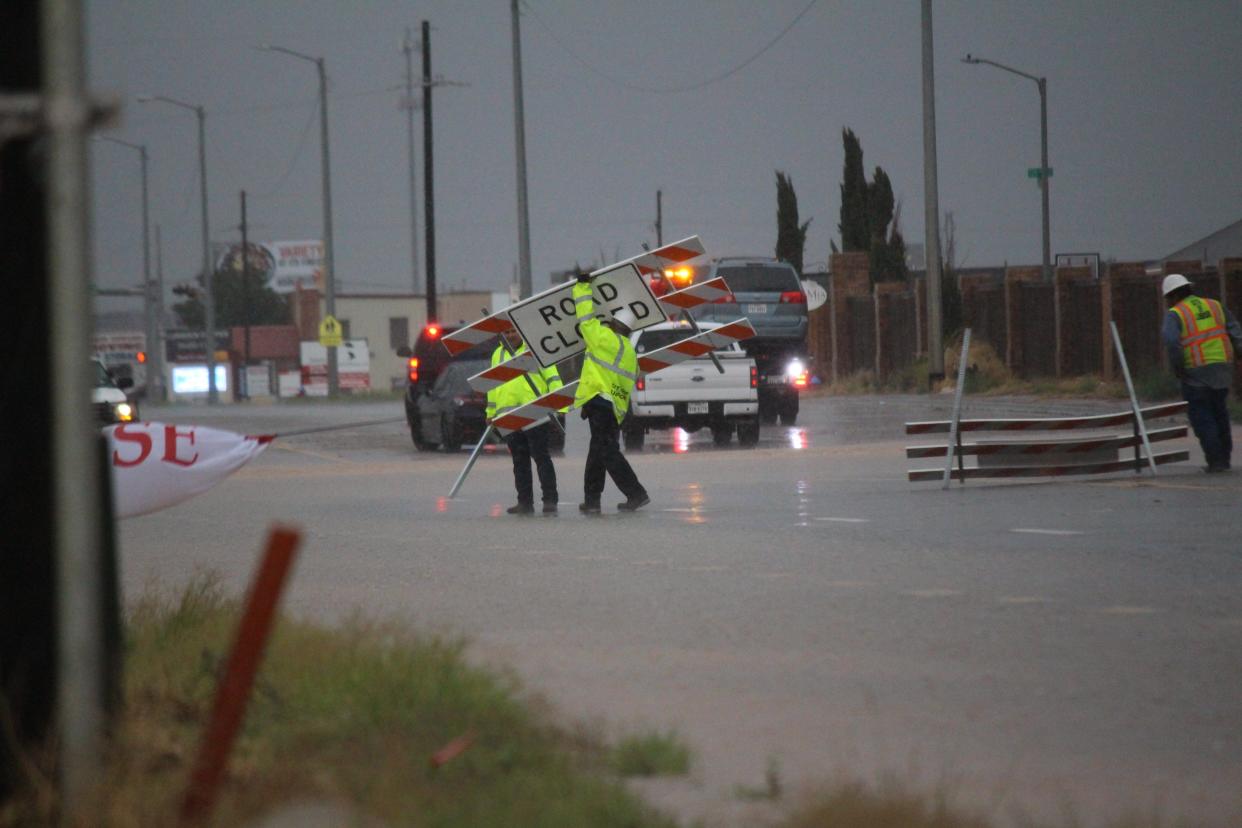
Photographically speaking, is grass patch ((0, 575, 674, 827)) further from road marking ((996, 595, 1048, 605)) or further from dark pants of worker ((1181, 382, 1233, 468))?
dark pants of worker ((1181, 382, 1233, 468))

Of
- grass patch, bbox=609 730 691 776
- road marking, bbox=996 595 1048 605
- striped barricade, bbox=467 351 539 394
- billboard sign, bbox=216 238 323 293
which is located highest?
billboard sign, bbox=216 238 323 293

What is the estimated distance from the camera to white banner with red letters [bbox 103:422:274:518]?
26.6ft

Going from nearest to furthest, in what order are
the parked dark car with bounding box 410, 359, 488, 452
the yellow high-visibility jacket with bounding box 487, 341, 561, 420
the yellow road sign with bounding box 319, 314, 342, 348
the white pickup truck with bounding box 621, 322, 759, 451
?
the yellow high-visibility jacket with bounding box 487, 341, 561, 420 → the white pickup truck with bounding box 621, 322, 759, 451 → the parked dark car with bounding box 410, 359, 488, 452 → the yellow road sign with bounding box 319, 314, 342, 348

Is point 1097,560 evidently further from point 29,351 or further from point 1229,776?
point 29,351

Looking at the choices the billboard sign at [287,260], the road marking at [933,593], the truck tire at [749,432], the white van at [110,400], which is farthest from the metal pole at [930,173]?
the billboard sign at [287,260]

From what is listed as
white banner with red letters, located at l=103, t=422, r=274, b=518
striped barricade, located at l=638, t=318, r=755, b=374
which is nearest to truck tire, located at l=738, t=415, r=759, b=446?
striped barricade, located at l=638, t=318, r=755, b=374

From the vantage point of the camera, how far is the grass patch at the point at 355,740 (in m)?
4.80

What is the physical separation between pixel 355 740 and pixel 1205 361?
507 inches

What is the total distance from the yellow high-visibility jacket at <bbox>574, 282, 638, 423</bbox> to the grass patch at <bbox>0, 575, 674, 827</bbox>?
311 inches

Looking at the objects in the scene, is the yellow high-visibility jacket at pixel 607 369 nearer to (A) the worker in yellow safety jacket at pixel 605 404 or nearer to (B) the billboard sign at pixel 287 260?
(A) the worker in yellow safety jacket at pixel 605 404

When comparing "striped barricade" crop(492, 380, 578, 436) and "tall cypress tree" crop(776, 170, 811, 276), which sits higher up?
"tall cypress tree" crop(776, 170, 811, 276)

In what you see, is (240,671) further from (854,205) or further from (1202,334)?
(854,205)

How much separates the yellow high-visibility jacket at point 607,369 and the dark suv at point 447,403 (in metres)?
10.2

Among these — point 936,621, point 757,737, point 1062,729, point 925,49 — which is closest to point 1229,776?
point 1062,729
